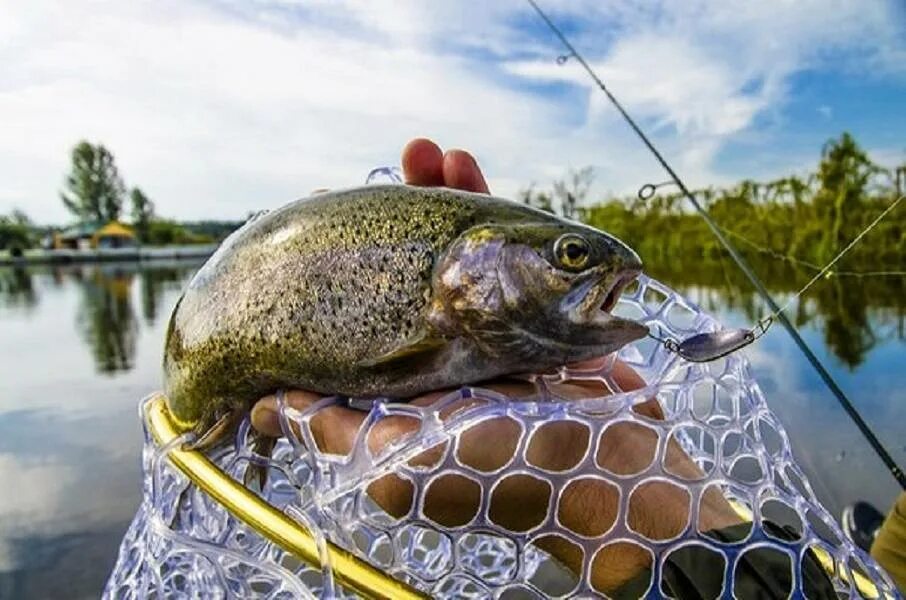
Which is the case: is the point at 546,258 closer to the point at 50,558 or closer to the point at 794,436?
the point at 50,558

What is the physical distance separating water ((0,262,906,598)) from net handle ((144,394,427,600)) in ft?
16.3

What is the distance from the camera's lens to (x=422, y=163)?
2311 millimetres

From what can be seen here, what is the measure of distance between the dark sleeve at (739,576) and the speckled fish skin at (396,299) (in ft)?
1.39

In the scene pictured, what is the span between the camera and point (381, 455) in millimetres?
1550

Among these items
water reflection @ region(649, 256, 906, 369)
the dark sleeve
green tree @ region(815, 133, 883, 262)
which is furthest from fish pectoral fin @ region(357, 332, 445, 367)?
green tree @ region(815, 133, 883, 262)

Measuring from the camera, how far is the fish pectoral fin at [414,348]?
1664 millimetres

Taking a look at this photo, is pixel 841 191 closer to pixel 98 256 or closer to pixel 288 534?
pixel 288 534

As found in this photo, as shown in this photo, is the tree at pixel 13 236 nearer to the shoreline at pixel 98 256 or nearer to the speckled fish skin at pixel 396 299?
the shoreline at pixel 98 256

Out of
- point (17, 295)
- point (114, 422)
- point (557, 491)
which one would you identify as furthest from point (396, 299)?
point (17, 295)

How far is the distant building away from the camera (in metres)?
92.1

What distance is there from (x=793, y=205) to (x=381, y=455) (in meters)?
23.1

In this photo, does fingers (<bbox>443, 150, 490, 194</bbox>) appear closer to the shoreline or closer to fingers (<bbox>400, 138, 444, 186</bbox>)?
fingers (<bbox>400, 138, 444, 186</bbox>)

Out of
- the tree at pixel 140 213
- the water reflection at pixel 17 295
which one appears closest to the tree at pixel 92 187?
the tree at pixel 140 213

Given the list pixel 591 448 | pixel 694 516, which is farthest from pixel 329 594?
pixel 694 516
